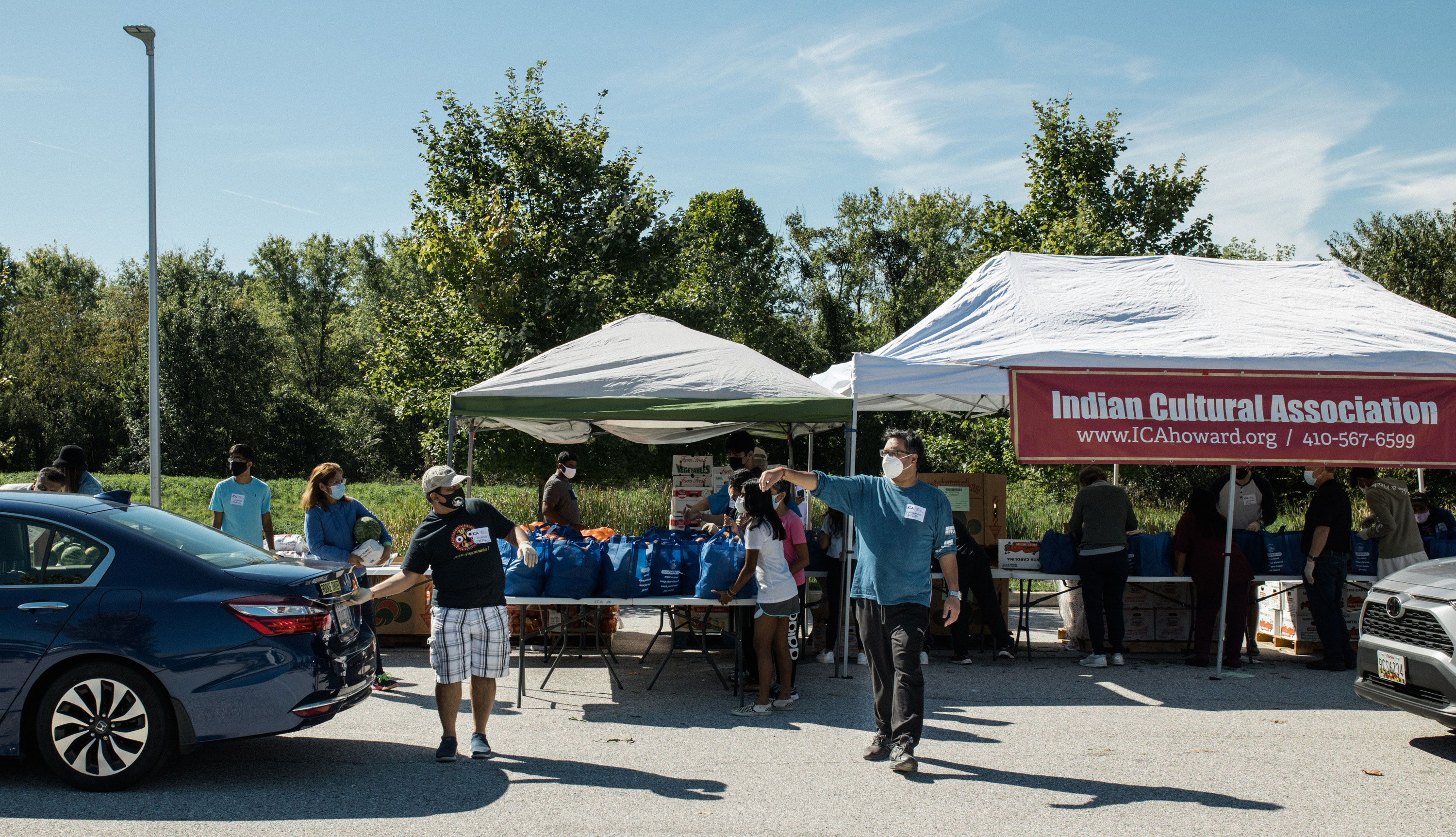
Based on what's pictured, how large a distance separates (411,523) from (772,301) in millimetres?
25962

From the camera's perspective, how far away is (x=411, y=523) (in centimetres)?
1983

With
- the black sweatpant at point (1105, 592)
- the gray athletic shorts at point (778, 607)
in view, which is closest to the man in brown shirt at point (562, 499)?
the gray athletic shorts at point (778, 607)

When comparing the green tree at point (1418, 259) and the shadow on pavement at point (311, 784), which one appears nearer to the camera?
the shadow on pavement at point (311, 784)

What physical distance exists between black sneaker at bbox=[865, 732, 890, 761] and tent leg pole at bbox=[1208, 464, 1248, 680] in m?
4.07

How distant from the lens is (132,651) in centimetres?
490

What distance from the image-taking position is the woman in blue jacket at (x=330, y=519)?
24.7 feet

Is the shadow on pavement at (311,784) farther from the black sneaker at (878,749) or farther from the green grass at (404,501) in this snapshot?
the green grass at (404,501)

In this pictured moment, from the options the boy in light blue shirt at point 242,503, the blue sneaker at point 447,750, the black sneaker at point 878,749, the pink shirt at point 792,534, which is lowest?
the black sneaker at point 878,749

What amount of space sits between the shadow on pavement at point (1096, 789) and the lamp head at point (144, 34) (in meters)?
14.0

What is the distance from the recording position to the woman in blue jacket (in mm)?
7535

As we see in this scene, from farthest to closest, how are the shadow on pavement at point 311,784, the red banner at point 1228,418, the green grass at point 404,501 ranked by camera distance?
the green grass at point 404,501 → the red banner at point 1228,418 → the shadow on pavement at point 311,784

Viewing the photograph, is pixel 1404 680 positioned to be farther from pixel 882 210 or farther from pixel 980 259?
pixel 882 210

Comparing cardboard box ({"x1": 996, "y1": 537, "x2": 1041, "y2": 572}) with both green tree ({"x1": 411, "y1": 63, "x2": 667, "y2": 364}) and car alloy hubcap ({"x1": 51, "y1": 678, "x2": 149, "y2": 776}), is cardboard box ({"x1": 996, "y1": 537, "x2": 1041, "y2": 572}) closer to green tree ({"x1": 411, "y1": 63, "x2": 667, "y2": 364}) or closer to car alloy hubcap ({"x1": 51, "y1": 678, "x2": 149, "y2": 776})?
car alloy hubcap ({"x1": 51, "y1": 678, "x2": 149, "y2": 776})

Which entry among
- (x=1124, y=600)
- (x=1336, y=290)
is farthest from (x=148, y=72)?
(x=1336, y=290)
